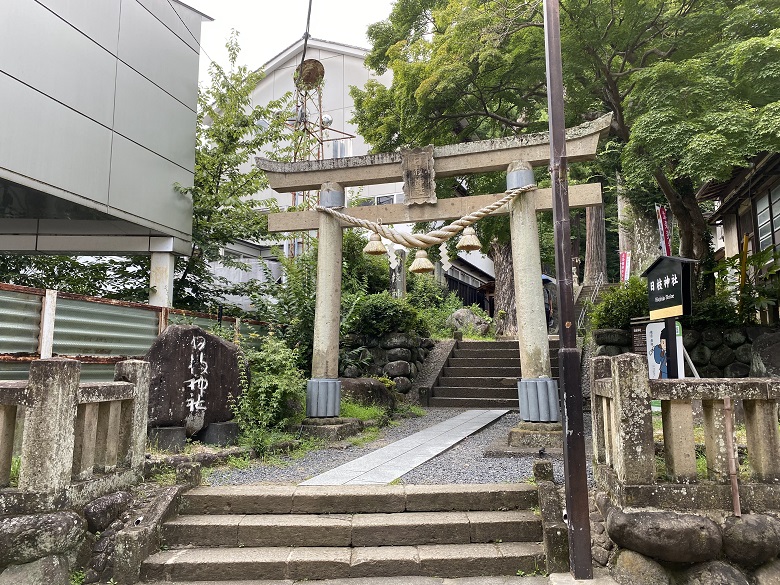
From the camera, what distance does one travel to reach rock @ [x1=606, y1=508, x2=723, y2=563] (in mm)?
3969

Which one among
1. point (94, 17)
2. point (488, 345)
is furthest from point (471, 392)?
point (94, 17)

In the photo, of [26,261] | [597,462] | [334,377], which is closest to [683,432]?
[597,462]

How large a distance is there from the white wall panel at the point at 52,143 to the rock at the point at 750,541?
385 inches

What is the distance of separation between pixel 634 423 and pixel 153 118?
10597 millimetres

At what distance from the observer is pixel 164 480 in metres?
5.49

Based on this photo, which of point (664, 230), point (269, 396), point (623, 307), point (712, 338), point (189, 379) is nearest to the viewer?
point (189, 379)

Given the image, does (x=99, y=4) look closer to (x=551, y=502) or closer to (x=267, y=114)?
(x=267, y=114)

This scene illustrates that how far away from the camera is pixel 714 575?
3.95 meters

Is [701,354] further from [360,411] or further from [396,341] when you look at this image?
[360,411]

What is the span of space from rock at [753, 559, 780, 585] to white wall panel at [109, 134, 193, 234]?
10.4 m

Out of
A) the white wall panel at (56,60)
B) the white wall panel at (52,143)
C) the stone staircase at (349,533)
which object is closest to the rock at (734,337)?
the stone staircase at (349,533)

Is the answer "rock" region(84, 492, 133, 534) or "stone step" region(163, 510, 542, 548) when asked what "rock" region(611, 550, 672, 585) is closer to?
"stone step" region(163, 510, 542, 548)

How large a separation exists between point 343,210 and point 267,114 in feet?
18.0

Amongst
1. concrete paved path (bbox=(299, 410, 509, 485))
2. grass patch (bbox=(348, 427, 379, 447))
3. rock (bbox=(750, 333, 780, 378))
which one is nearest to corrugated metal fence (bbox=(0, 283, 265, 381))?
grass patch (bbox=(348, 427, 379, 447))
